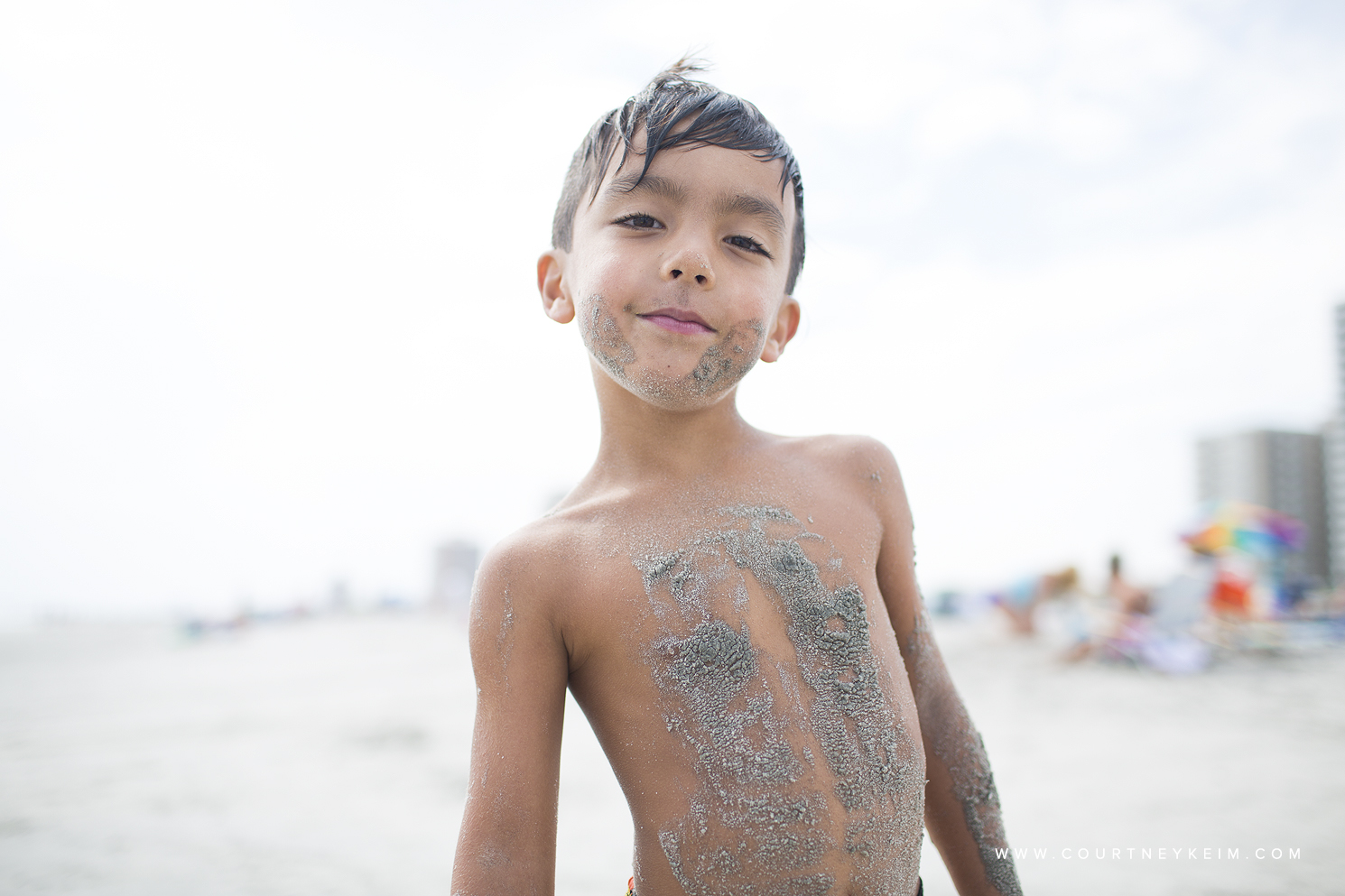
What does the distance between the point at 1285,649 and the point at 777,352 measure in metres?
12.2

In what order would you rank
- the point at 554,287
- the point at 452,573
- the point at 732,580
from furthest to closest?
the point at 452,573 → the point at 554,287 → the point at 732,580

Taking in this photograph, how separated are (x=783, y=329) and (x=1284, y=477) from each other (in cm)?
5222

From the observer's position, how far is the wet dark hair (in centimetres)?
141

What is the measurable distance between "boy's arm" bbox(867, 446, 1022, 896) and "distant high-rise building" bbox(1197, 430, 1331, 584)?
162 ft

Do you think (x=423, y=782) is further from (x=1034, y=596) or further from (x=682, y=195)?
(x=1034, y=596)

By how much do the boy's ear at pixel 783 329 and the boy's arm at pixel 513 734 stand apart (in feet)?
2.15

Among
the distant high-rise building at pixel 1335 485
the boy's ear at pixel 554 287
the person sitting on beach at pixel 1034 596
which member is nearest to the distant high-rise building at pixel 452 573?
the person sitting on beach at pixel 1034 596

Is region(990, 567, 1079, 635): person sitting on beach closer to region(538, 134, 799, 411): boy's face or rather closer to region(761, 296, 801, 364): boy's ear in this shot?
region(761, 296, 801, 364): boy's ear

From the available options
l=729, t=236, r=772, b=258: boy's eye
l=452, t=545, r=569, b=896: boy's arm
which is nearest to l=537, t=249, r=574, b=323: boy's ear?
l=729, t=236, r=772, b=258: boy's eye

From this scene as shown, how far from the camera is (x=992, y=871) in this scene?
4.94 feet

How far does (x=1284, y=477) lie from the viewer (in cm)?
4128

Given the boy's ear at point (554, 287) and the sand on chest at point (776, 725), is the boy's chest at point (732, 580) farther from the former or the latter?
the boy's ear at point (554, 287)

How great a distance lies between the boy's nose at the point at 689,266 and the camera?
1.28 m

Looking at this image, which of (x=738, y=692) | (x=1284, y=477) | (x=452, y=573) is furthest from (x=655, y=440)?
(x=1284, y=477)
